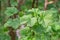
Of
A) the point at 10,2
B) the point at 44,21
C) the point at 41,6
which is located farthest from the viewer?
the point at 41,6

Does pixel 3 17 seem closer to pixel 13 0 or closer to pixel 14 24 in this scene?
pixel 13 0

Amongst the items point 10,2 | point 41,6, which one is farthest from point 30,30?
point 41,6

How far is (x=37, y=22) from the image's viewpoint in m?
1.80

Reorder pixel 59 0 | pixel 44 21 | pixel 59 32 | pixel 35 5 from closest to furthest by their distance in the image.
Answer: pixel 44 21
pixel 59 32
pixel 35 5
pixel 59 0

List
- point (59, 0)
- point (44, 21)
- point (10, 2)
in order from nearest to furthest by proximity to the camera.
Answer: point (44, 21), point (10, 2), point (59, 0)

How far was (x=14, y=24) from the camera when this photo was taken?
2037 mm

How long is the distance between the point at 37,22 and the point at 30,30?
0.11 meters

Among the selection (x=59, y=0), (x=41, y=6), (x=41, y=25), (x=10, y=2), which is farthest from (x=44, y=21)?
(x=59, y=0)

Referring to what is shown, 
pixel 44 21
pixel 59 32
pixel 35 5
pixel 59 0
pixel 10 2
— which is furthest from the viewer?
pixel 59 0

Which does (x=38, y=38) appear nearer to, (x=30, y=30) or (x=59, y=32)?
(x=30, y=30)

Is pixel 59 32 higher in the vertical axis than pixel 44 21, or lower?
lower

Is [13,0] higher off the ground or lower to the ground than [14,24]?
higher

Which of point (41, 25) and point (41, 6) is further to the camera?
point (41, 6)

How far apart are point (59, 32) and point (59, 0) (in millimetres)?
1111
